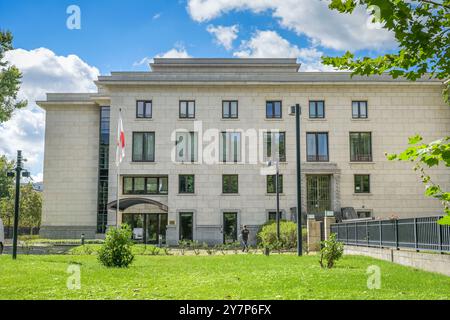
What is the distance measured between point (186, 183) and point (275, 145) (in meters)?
8.07

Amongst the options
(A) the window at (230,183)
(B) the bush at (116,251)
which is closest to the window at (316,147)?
(A) the window at (230,183)

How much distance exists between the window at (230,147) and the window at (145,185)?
5.30 m

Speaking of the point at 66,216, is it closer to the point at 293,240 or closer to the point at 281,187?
the point at 281,187

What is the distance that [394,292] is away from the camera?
10555 mm

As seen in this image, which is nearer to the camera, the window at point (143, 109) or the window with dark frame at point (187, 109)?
the window at point (143, 109)

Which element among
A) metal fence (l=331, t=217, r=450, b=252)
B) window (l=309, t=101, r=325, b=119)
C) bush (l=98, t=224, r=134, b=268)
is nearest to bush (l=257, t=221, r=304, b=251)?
Result: metal fence (l=331, t=217, r=450, b=252)

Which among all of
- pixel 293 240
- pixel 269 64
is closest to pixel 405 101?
pixel 269 64

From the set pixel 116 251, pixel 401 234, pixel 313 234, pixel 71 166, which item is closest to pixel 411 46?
pixel 116 251

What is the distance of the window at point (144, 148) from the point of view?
43438 mm

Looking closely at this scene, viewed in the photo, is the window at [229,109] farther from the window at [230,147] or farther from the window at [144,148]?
A: the window at [144,148]

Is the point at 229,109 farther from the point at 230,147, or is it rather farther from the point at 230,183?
the point at 230,183

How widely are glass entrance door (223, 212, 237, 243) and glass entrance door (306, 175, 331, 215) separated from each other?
6219 millimetres

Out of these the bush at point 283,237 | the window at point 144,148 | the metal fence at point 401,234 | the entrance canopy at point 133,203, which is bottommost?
the bush at point 283,237

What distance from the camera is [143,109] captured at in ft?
145
